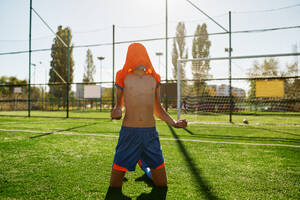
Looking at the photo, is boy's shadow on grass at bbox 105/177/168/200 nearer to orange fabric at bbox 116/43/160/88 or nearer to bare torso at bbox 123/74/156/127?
bare torso at bbox 123/74/156/127

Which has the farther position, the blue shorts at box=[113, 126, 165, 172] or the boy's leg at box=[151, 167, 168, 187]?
the boy's leg at box=[151, 167, 168, 187]

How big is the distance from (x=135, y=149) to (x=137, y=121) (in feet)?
0.96

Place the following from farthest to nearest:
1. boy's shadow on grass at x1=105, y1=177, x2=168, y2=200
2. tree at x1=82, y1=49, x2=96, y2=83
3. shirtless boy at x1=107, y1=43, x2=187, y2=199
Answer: tree at x1=82, y1=49, x2=96, y2=83
shirtless boy at x1=107, y1=43, x2=187, y2=199
boy's shadow on grass at x1=105, y1=177, x2=168, y2=200

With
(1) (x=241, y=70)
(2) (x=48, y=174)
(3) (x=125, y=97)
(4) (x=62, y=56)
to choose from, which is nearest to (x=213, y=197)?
(3) (x=125, y=97)

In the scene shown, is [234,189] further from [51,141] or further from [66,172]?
[51,141]

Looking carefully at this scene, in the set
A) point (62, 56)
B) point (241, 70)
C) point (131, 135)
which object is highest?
point (62, 56)

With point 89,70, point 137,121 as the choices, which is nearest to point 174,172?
point 137,121

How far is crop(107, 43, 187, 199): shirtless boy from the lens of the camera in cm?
208

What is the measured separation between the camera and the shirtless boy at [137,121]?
82.0 inches

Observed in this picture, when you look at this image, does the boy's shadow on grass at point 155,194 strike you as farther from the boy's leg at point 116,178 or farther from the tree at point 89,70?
the tree at point 89,70

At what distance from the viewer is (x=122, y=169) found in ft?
6.81

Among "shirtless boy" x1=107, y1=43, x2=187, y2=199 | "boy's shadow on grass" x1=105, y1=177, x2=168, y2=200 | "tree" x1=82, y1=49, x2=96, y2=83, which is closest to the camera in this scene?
"boy's shadow on grass" x1=105, y1=177, x2=168, y2=200

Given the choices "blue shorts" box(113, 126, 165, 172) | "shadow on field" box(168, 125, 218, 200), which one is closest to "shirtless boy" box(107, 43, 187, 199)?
"blue shorts" box(113, 126, 165, 172)

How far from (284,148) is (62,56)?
107ft
